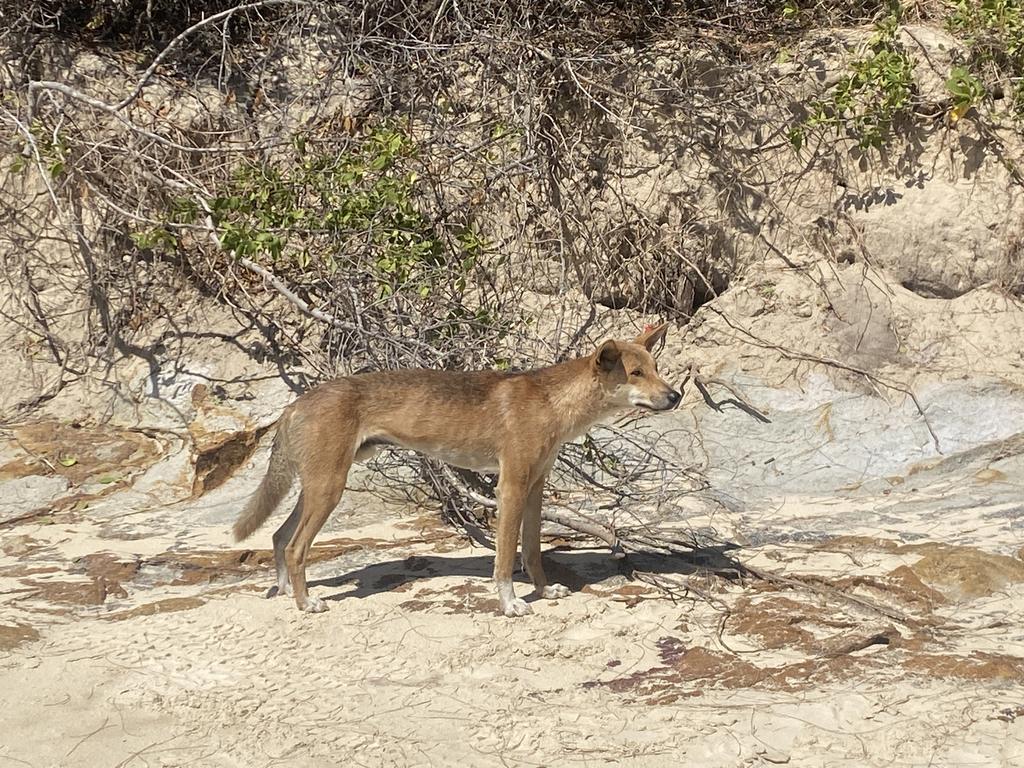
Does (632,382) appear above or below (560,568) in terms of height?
above

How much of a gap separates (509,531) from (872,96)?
5.84m

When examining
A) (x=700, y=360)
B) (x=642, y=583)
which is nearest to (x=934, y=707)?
(x=642, y=583)

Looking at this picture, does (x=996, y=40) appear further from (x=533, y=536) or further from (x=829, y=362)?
(x=533, y=536)

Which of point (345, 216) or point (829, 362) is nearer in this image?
point (345, 216)

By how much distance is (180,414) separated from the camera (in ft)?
35.1

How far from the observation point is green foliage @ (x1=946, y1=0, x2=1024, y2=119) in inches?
420

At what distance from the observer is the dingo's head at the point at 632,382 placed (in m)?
7.85

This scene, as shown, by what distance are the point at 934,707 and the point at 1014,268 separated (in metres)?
6.09

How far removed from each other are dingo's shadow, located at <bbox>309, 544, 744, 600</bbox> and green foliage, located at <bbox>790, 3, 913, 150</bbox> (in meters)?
4.58

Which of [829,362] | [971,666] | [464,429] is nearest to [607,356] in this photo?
[464,429]

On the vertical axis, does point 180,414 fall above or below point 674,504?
above

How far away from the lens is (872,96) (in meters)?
11.0

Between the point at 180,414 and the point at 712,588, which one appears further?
the point at 180,414

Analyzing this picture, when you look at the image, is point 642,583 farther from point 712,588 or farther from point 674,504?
point 674,504
